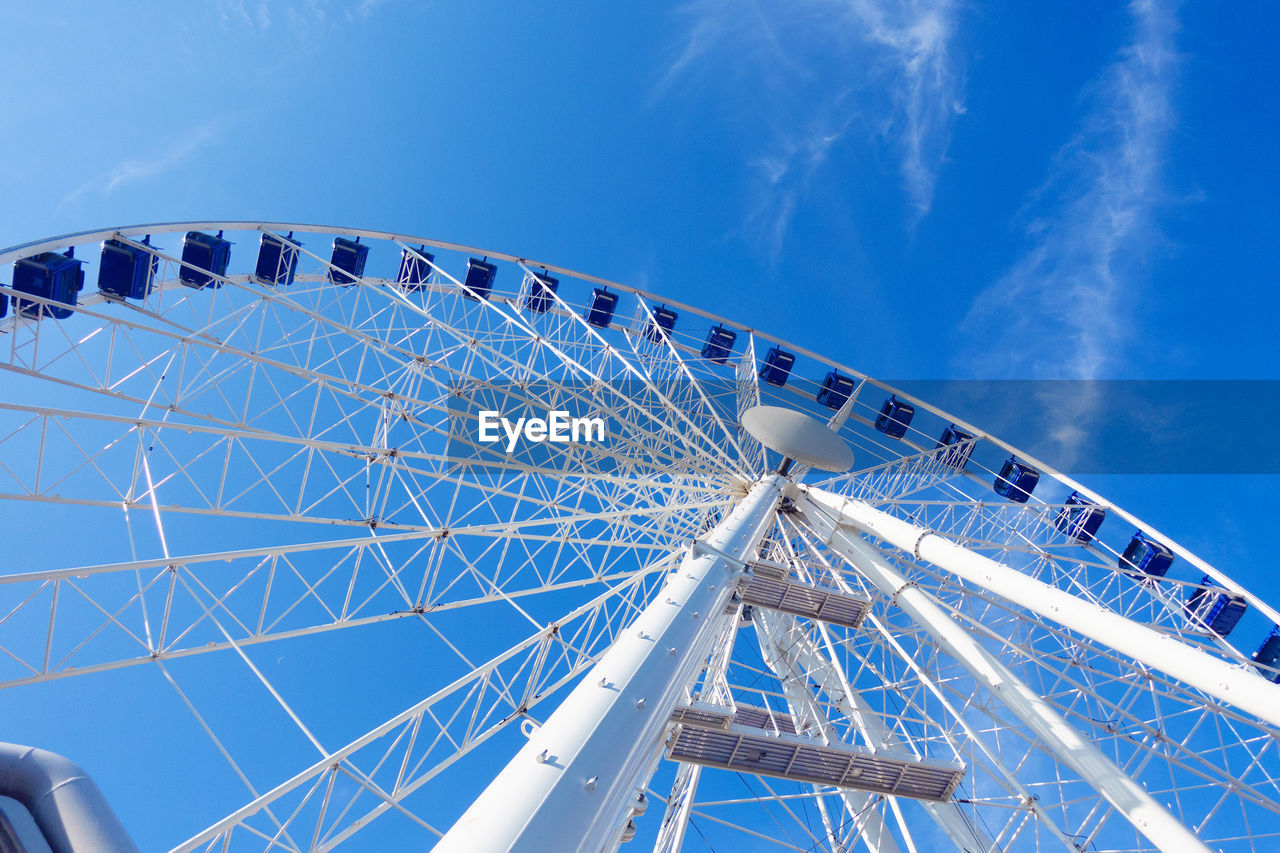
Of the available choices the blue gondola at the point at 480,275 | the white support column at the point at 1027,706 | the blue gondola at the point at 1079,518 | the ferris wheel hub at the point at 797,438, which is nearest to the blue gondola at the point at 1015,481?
the blue gondola at the point at 1079,518

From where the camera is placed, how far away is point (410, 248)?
2589 cm

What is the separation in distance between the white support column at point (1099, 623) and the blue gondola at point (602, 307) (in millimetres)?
16805

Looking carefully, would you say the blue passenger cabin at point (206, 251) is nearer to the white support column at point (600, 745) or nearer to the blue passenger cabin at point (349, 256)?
the blue passenger cabin at point (349, 256)

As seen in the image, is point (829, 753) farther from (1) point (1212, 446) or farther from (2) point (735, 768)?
(1) point (1212, 446)

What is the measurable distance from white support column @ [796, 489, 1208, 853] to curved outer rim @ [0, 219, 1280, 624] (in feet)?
43.2

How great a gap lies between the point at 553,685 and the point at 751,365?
55.7 feet

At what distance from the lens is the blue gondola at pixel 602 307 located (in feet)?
106

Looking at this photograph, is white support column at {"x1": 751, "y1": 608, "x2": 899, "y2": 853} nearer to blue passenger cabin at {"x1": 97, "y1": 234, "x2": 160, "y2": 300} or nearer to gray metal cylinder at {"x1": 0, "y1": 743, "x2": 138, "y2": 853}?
gray metal cylinder at {"x1": 0, "y1": 743, "x2": 138, "y2": 853}

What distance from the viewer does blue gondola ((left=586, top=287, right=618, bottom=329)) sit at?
3228 cm

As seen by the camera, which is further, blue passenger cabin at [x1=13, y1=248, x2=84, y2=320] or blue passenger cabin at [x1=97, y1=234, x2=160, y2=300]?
blue passenger cabin at [x1=97, y1=234, x2=160, y2=300]

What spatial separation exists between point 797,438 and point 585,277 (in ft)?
40.5

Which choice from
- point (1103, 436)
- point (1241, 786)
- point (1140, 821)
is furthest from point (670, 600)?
point (1103, 436)

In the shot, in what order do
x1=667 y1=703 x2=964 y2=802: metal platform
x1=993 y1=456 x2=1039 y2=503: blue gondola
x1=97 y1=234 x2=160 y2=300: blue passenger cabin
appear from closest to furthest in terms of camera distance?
x1=667 y1=703 x2=964 y2=802: metal platform
x1=97 y1=234 x2=160 y2=300: blue passenger cabin
x1=993 y1=456 x2=1039 y2=503: blue gondola

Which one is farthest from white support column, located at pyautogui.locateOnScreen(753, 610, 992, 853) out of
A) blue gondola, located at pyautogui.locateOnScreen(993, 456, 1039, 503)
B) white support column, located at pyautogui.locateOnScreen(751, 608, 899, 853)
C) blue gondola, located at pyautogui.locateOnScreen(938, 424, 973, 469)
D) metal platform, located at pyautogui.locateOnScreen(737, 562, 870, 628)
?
blue gondola, located at pyautogui.locateOnScreen(993, 456, 1039, 503)
